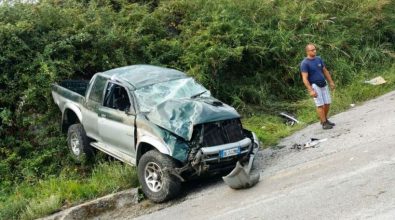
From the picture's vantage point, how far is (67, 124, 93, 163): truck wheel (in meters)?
10.2

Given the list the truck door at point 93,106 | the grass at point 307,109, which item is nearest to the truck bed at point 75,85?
the truck door at point 93,106

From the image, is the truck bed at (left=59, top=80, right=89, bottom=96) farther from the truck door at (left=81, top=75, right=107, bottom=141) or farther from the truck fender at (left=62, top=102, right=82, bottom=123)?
the truck door at (left=81, top=75, right=107, bottom=141)

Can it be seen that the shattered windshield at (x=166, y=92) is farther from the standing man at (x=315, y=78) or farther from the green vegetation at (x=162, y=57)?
the standing man at (x=315, y=78)

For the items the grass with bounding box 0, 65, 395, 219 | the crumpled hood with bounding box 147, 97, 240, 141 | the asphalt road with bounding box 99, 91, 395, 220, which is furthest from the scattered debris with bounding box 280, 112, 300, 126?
the crumpled hood with bounding box 147, 97, 240, 141

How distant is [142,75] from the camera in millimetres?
9664

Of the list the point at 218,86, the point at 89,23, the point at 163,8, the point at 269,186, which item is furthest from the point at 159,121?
the point at 163,8

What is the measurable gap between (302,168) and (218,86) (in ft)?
17.3

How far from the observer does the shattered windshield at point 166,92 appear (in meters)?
8.96

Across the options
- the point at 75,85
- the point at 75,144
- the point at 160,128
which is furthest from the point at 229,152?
the point at 75,85

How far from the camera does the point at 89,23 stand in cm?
1368

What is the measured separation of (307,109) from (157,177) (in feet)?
18.6

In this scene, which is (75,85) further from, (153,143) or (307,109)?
(307,109)

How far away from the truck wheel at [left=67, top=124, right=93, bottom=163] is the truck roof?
1300 millimetres

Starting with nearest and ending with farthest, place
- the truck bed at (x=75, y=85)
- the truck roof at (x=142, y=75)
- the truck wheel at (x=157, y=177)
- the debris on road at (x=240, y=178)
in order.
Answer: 1. the debris on road at (x=240, y=178)
2. the truck wheel at (x=157, y=177)
3. the truck roof at (x=142, y=75)
4. the truck bed at (x=75, y=85)
